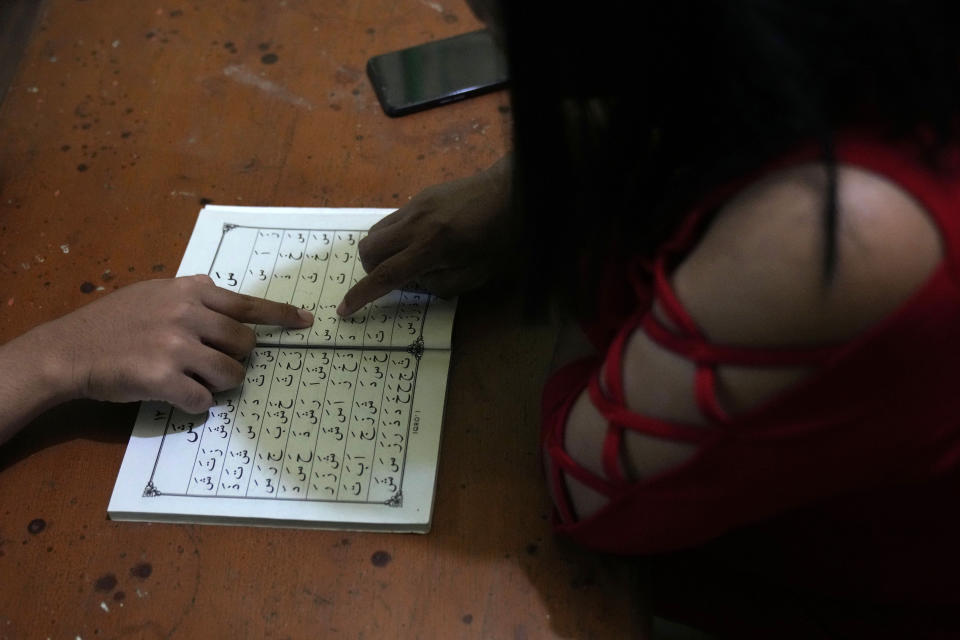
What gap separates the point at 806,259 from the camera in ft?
1.14

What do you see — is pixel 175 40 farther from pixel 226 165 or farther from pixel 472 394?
pixel 472 394

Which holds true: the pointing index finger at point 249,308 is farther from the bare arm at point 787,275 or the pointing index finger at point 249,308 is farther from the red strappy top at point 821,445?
the bare arm at point 787,275

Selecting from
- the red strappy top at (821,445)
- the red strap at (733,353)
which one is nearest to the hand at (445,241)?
the red strappy top at (821,445)

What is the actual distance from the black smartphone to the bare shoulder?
0.48 meters

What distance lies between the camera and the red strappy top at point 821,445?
13.9 inches

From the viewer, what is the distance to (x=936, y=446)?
16.6 inches

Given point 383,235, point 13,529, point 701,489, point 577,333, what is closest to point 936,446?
point 701,489

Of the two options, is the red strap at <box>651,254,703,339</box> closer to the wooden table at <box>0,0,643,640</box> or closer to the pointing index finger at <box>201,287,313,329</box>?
the wooden table at <box>0,0,643,640</box>

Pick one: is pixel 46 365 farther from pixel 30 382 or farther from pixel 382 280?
pixel 382 280

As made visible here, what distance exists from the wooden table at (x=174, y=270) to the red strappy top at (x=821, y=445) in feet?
0.20

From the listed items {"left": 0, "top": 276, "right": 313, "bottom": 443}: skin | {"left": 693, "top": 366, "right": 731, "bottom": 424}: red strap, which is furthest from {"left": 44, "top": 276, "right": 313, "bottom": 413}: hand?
{"left": 693, "top": 366, "right": 731, "bottom": 424}: red strap

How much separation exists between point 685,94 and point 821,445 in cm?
19

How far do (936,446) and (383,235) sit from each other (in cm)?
42

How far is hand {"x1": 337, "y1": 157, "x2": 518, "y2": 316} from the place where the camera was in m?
0.64
